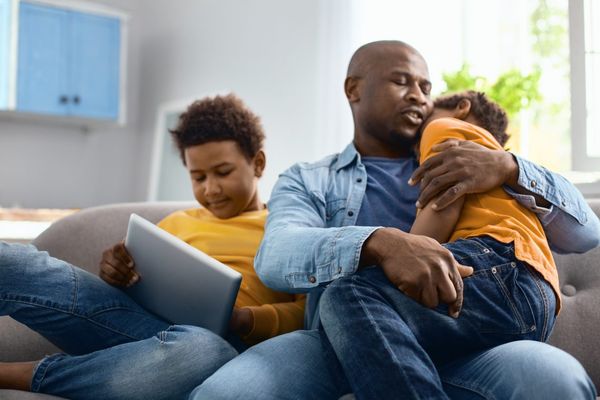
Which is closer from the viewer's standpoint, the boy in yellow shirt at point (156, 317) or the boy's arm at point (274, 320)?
the boy in yellow shirt at point (156, 317)

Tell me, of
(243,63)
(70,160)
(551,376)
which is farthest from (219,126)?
(70,160)

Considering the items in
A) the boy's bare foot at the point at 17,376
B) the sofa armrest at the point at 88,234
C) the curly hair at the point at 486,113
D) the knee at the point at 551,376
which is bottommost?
the boy's bare foot at the point at 17,376

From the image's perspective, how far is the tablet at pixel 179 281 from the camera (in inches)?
51.6

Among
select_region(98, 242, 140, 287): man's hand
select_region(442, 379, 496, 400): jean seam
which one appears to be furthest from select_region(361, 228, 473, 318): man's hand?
select_region(98, 242, 140, 287): man's hand

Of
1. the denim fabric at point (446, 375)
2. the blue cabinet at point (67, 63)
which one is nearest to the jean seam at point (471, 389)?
the denim fabric at point (446, 375)

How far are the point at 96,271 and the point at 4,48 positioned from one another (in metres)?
3.13

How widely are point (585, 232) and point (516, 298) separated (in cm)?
31

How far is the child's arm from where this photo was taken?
48.3 inches

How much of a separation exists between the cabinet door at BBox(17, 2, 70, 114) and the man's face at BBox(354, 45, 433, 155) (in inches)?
131

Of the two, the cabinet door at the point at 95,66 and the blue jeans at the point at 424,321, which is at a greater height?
the cabinet door at the point at 95,66

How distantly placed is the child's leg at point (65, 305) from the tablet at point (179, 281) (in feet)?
0.18

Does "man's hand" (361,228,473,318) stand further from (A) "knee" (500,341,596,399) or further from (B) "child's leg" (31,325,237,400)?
(B) "child's leg" (31,325,237,400)

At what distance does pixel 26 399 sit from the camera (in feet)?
3.98

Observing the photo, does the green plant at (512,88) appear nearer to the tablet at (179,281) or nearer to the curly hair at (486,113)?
the curly hair at (486,113)
